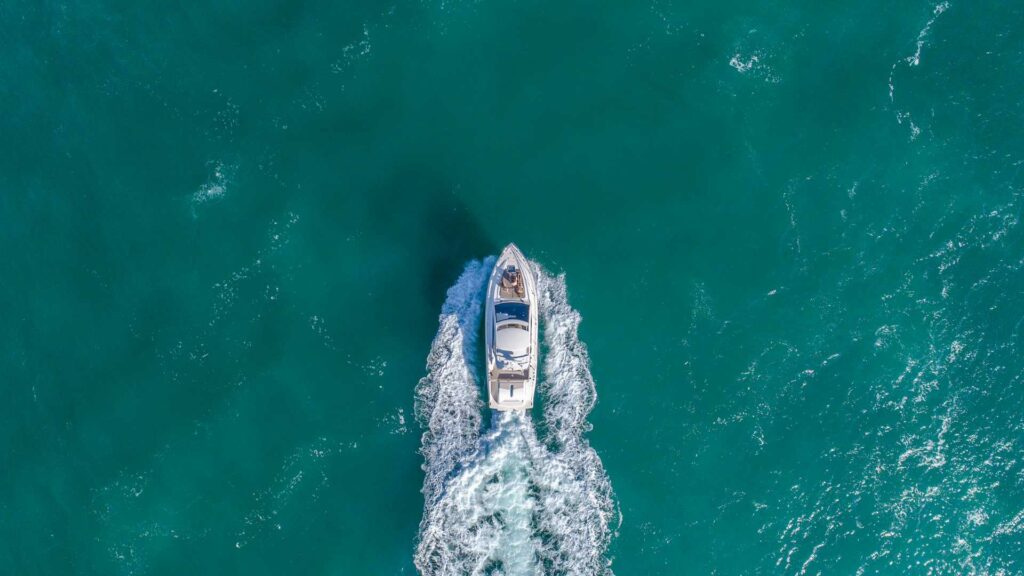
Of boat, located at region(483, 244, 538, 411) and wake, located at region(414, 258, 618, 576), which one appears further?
wake, located at region(414, 258, 618, 576)

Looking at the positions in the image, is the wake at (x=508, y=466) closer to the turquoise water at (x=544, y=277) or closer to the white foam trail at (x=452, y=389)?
the white foam trail at (x=452, y=389)

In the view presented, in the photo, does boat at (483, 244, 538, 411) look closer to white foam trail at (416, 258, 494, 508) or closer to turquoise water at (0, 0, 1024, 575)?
white foam trail at (416, 258, 494, 508)

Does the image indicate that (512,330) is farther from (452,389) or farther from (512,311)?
(452,389)

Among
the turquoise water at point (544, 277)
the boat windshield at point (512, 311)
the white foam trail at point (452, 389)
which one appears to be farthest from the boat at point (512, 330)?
the turquoise water at point (544, 277)

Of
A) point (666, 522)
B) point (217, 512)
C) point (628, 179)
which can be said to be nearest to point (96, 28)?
point (217, 512)

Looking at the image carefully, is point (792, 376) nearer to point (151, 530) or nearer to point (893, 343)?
point (893, 343)

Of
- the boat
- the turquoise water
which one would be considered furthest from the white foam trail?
the boat
